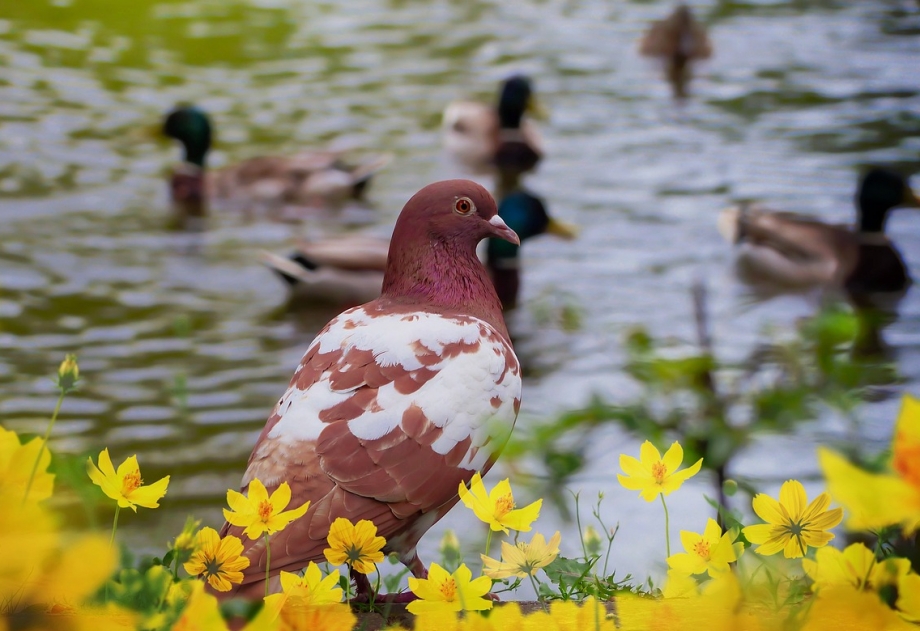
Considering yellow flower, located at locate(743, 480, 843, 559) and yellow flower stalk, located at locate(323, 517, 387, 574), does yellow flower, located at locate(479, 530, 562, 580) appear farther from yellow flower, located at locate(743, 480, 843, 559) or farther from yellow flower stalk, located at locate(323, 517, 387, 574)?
yellow flower, located at locate(743, 480, 843, 559)

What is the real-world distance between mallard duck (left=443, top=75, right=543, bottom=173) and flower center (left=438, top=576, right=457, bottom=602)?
9.47m

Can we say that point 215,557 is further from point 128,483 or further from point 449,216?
point 449,216

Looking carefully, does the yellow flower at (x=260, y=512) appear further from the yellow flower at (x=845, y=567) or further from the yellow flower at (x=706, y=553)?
the yellow flower at (x=845, y=567)

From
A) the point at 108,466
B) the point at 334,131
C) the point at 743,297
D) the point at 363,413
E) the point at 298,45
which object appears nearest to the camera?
the point at 108,466

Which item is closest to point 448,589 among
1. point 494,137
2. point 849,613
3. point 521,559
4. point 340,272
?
point 521,559

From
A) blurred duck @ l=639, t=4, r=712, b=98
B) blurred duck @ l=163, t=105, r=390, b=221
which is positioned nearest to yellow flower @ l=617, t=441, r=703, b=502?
blurred duck @ l=163, t=105, r=390, b=221

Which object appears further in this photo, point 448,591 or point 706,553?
point 706,553

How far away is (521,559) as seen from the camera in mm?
2037

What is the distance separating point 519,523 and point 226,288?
659cm

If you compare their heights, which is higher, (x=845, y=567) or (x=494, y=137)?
(x=845, y=567)

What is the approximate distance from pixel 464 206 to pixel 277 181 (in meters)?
7.06

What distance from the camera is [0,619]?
4.00 feet

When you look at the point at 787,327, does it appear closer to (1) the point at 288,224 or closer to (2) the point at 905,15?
(1) the point at 288,224

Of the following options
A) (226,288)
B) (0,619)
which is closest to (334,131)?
(226,288)
